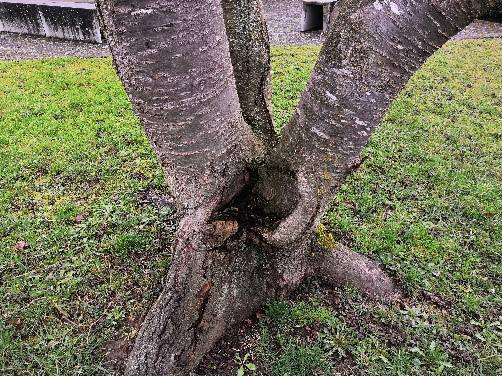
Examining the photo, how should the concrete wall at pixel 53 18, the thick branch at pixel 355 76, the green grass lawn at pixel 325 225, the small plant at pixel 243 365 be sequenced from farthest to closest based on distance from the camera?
the concrete wall at pixel 53 18 → the green grass lawn at pixel 325 225 → the small plant at pixel 243 365 → the thick branch at pixel 355 76

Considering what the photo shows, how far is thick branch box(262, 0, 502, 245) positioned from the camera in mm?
1973

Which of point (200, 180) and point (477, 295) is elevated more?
point (200, 180)

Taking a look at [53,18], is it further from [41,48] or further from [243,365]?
[243,365]

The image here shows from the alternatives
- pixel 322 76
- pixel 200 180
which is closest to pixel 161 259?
pixel 200 180

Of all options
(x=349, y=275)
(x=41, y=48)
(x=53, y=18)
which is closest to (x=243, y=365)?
(x=349, y=275)

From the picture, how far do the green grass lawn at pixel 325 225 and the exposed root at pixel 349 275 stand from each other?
94mm

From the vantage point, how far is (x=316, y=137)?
2.41 meters

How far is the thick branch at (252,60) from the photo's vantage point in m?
2.94

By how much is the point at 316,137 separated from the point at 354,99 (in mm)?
290

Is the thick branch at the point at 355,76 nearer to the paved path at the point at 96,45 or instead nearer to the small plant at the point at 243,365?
the small plant at the point at 243,365

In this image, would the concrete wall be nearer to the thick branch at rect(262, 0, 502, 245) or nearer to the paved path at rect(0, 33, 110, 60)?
the paved path at rect(0, 33, 110, 60)

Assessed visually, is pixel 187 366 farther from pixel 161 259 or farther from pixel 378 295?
pixel 378 295

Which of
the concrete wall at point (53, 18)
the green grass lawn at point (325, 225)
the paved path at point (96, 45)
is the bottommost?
the paved path at point (96, 45)

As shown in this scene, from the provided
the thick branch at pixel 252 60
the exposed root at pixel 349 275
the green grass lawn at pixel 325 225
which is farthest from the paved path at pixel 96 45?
the exposed root at pixel 349 275
